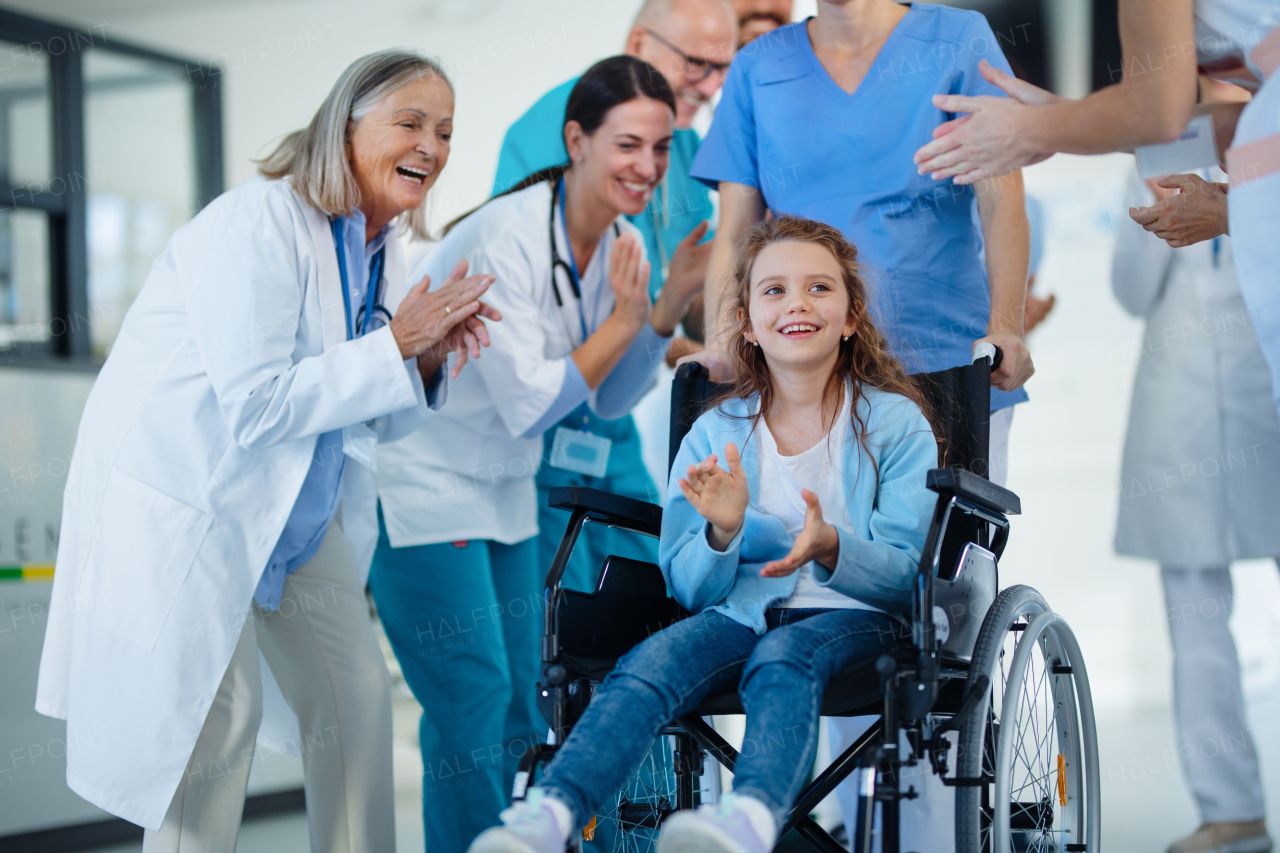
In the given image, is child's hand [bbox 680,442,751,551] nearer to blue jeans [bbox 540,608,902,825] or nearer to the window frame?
blue jeans [bbox 540,608,902,825]

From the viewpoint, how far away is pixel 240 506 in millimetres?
1584

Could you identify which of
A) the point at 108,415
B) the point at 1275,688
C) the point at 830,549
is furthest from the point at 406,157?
the point at 1275,688

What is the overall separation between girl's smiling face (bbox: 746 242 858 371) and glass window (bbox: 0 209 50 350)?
8.29ft

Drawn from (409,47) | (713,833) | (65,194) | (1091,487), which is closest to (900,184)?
(713,833)

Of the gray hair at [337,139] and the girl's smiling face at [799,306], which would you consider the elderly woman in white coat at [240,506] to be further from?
the girl's smiling face at [799,306]

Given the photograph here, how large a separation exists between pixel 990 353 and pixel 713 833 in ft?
2.65

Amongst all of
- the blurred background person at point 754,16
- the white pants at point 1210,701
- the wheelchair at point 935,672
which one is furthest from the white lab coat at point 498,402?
the white pants at point 1210,701

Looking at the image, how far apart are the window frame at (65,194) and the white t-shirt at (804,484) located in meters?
1.95

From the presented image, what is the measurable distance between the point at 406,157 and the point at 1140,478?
1732 mm

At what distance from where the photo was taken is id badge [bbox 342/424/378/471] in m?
1.74

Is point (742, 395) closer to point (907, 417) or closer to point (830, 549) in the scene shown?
point (907, 417)

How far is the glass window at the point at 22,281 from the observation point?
3.17 m

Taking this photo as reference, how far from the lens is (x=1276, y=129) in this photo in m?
1.26

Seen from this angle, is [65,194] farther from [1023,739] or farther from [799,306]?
[1023,739]
